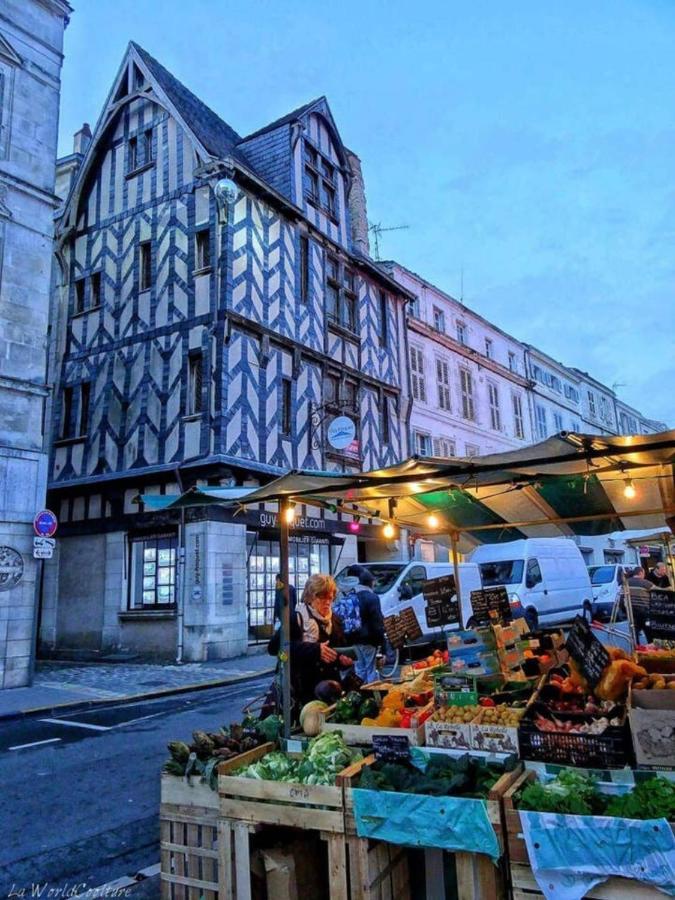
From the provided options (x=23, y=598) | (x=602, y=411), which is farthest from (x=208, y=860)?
(x=602, y=411)

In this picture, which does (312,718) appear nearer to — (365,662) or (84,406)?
(365,662)

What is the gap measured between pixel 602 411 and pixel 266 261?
32.8 m

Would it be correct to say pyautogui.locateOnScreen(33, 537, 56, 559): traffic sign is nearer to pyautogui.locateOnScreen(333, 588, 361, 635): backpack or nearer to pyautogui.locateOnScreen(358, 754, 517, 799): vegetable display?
pyautogui.locateOnScreen(333, 588, 361, 635): backpack

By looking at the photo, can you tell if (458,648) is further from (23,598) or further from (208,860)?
(23,598)

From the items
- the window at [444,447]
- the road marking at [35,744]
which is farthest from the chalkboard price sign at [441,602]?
the window at [444,447]

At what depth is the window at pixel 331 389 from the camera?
1881 cm

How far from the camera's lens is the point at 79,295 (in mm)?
18781

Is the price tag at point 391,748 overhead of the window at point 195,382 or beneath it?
beneath

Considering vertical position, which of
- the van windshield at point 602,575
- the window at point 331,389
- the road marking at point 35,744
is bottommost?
the road marking at point 35,744

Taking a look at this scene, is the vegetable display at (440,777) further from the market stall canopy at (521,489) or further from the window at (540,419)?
the window at (540,419)

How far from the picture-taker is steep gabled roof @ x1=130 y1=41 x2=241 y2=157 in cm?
1712

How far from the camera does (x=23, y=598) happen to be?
1098 cm

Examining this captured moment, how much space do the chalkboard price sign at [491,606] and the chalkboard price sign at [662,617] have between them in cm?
167

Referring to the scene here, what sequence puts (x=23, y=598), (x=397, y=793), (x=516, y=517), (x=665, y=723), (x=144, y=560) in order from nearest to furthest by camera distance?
(x=397, y=793) < (x=665, y=723) < (x=516, y=517) < (x=23, y=598) < (x=144, y=560)
